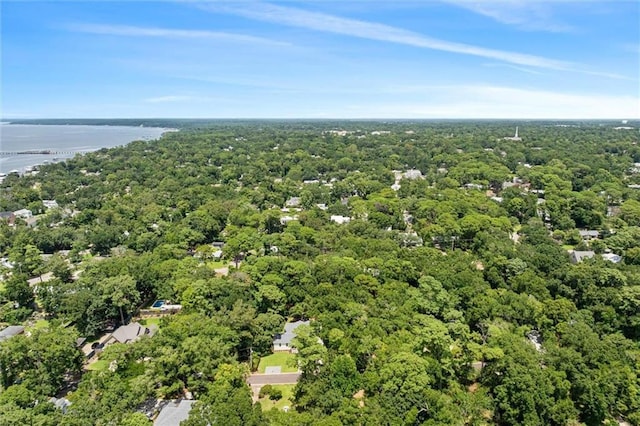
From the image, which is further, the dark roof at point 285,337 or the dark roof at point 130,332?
the dark roof at point 130,332

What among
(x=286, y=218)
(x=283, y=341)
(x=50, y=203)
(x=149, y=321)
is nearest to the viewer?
(x=283, y=341)

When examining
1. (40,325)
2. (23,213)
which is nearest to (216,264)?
(40,325)

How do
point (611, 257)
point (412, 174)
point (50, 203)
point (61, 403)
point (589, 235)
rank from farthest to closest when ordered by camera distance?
point (412, 174)
point (50, 203)
point (589, 235)
point (611, 257)
point (61, 403)

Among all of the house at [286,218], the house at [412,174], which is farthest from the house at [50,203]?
the house at [412,174]

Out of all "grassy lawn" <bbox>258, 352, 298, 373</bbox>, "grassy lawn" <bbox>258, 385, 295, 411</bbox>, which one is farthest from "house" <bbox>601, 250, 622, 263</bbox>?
"grassy lawn" <bbox>258, 385, 295, 411</bbox>

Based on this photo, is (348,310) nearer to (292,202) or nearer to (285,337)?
(285,337)

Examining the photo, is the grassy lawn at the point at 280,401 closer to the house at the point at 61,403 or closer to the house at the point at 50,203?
the house at the point at 61,403

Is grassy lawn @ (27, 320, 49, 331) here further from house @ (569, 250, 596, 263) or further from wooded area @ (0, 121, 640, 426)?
house @ (569, 250, 596, 263)
